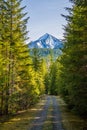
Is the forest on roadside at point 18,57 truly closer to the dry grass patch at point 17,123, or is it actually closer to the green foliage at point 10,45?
the green foliage at point 10,45

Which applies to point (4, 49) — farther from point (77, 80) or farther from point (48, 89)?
point (48, 89)

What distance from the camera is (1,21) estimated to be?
3694cm

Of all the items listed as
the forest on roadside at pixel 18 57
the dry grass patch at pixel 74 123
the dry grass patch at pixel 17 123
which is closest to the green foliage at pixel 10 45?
the forest on roadside at pixel 18 57

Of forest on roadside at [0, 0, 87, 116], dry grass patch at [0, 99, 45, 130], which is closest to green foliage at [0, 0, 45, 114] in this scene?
forest on roadside at [0, 0, 87, 116]

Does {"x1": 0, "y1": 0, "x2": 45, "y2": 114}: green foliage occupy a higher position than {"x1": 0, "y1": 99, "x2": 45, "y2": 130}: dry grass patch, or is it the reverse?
{"x1": 0, "y1": 0, "x2": 45, "y2": 114}: green foliage

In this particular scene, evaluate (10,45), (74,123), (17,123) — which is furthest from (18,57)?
(74,123)

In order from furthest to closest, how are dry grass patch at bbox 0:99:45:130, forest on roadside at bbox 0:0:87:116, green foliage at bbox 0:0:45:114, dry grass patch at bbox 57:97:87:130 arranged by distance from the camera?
green foliage at bbox 0:0:45:114 < forest on roadside at bbox 0:0:87:116 < dry grass patch at bbox 0:99:45:130 < dry grass patch at bbox 57:97:87:130

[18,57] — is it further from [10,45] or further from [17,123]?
[17,123]

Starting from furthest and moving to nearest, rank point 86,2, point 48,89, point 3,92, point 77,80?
point 48,89
point 3,92
point 77,80
point 86,2

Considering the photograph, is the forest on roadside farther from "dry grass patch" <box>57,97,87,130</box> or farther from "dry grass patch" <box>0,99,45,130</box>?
"dry grass patch" <box>0,99,45,130</box>

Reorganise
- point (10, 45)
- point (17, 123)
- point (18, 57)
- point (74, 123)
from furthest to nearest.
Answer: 1. point (18, 57)
2. point (10, 45)
3. point (17, 123)
4. point (74, 123)

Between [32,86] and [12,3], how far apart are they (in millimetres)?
18118

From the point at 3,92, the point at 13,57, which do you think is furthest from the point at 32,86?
the point at 3,92

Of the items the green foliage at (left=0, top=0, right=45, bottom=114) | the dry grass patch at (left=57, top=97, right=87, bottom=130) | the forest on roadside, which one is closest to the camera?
the dry grass patch at (left=57, top=97, right=87, bottom=130)
